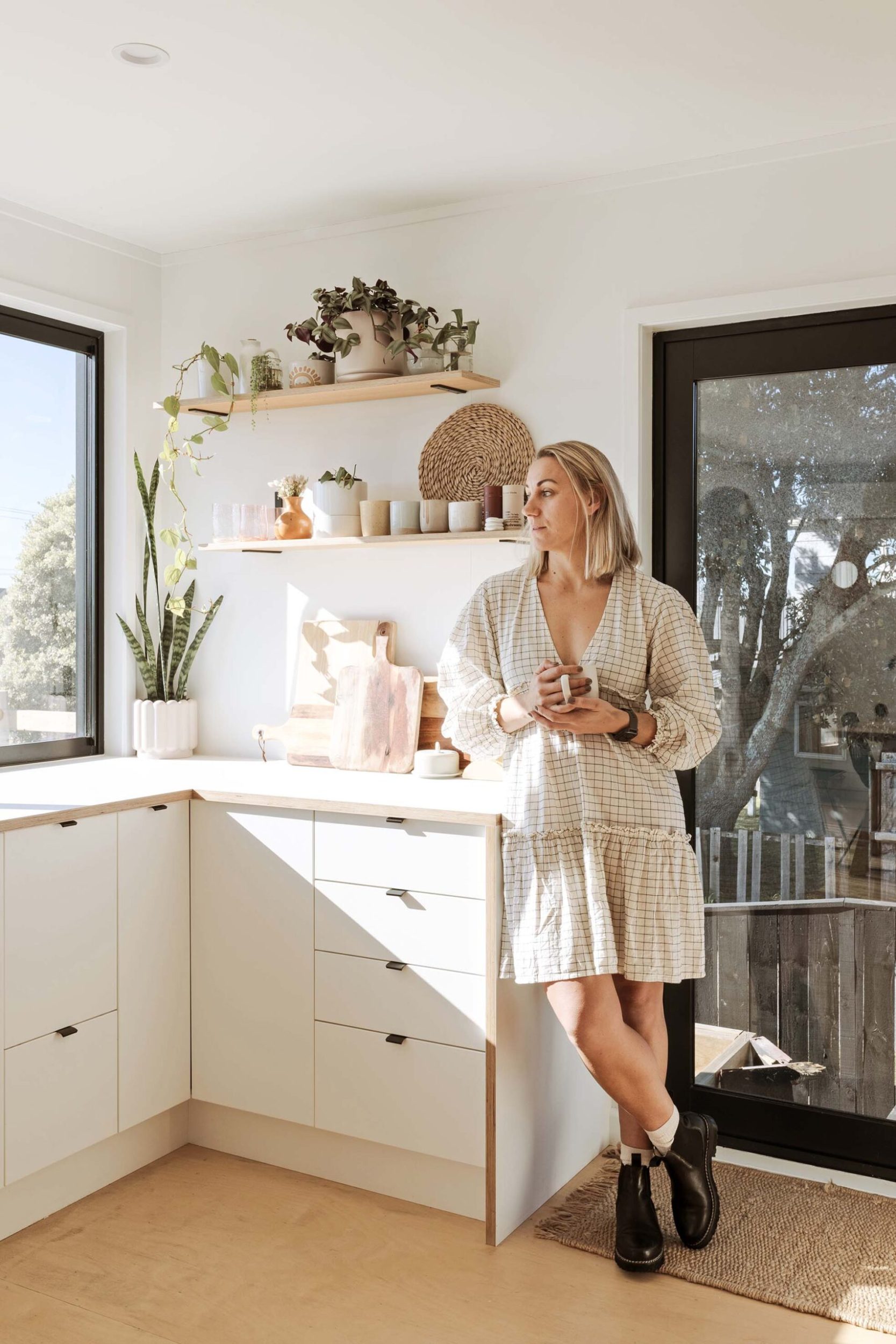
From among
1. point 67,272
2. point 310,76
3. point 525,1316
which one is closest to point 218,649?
point 67,272

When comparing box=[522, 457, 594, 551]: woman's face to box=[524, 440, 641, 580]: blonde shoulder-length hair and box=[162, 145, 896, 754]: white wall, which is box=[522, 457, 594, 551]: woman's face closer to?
box=[524, 440, 641, 580]: blonde shoulder-length hair

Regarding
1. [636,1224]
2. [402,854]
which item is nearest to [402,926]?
[402,854]

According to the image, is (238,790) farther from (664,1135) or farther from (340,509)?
(664,1135)

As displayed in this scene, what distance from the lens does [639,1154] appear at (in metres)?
2.56

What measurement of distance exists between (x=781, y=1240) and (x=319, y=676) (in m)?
1.90

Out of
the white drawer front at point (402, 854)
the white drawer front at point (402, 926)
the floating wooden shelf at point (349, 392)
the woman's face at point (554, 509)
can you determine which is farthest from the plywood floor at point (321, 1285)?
the floating wooden shelf at point (349, 392)

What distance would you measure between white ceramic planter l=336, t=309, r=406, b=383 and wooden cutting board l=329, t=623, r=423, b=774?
2.32ft

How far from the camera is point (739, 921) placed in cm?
311

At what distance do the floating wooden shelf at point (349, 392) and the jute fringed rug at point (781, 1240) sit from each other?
2.06 metres

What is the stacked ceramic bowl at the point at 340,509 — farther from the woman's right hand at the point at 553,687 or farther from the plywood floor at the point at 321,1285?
the plywood floor at the point at 321,1285

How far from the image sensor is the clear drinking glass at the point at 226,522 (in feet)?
11.5

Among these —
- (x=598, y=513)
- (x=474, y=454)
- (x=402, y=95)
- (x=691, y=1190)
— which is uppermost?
(x=402, y=95)

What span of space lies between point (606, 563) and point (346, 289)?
1.39 m

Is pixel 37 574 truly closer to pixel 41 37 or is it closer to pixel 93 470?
pixel 93 470
